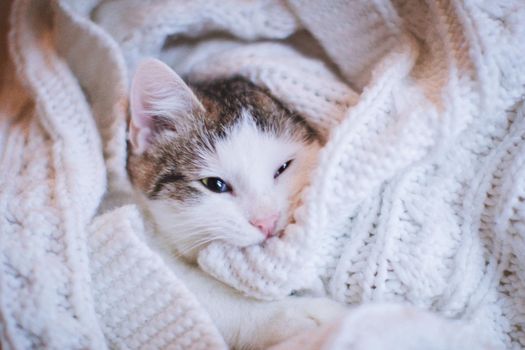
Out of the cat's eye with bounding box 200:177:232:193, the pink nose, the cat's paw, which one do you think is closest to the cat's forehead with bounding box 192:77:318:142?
the cat's eye with bounding box 200:177:232:193

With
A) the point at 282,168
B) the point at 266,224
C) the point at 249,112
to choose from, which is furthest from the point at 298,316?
the point at 249,112

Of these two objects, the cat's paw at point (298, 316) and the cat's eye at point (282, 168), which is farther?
the cat's eye at point (282, 168)

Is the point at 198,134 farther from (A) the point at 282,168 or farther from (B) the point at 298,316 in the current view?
(B) the point at 298,316

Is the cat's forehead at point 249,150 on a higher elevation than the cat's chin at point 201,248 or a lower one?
higher

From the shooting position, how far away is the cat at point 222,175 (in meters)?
0.83

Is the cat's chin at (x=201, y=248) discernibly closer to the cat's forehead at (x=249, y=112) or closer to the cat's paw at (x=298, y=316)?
the cat's paw at (x=298, y=316)

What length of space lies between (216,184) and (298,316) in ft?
1.05

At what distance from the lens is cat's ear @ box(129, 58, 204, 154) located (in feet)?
3.03

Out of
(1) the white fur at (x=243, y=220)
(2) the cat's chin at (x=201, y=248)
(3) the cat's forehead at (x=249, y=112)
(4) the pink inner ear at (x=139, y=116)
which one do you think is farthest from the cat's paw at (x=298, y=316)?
(4) the pink inner ear at (x=139, y=116)

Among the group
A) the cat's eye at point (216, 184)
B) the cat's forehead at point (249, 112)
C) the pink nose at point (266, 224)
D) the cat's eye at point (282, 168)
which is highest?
the cat's forehead at point (249, 112)

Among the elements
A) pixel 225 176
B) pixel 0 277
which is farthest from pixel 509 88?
pixel 0 277

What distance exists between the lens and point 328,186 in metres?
0.78

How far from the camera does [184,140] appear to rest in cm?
100

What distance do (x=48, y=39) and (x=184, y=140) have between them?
0.41 m
